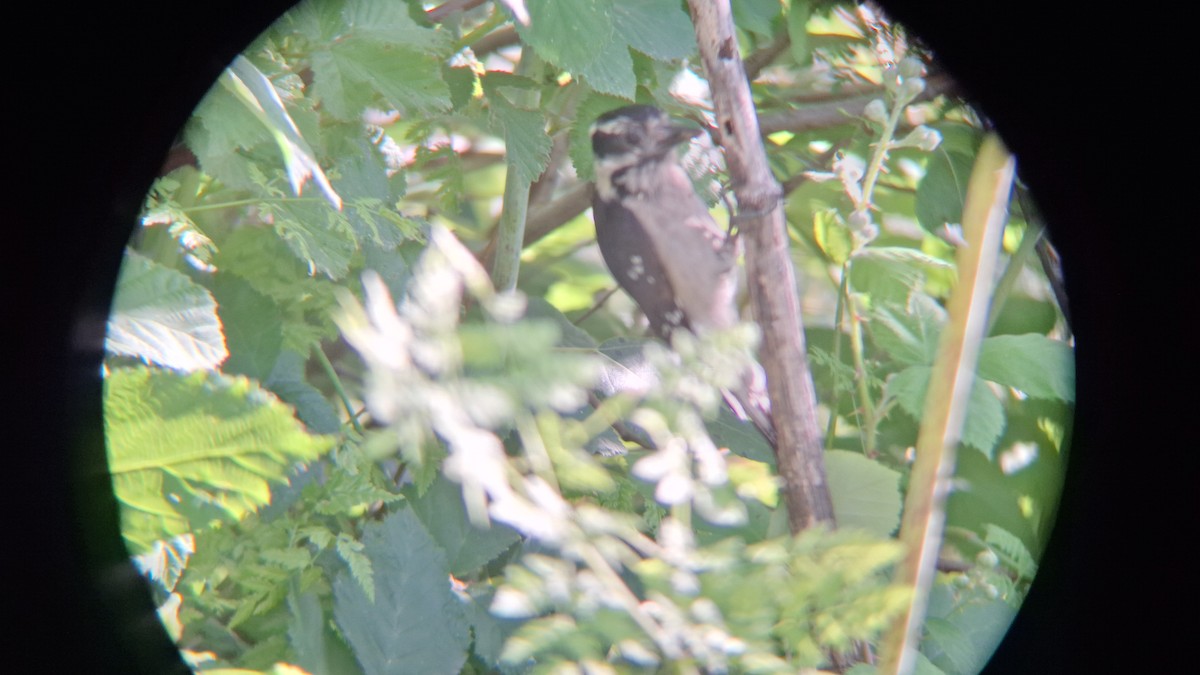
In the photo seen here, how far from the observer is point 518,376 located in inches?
15.1

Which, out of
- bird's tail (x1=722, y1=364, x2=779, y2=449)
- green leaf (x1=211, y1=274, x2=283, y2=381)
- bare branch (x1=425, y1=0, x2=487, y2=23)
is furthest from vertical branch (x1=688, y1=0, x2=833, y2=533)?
green leaf (x1=211, y1=274, x2=283, y2=381)

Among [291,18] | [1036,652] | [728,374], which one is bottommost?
[1036,652]

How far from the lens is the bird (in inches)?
17.5

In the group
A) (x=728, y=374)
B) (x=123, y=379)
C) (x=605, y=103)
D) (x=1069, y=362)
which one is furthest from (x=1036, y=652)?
(x=123, y=379)

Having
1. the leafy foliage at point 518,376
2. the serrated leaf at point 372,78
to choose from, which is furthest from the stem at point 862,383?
the serrated leaf at point 372,78

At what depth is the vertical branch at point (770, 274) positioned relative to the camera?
440mm

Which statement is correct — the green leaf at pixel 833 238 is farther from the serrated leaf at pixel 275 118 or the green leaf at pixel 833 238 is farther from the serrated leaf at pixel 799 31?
the serrated leaf at pixel 275 118

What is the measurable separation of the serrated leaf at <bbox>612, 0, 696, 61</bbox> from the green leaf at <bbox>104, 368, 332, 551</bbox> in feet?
0.80

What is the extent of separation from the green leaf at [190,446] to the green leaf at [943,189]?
294 mm

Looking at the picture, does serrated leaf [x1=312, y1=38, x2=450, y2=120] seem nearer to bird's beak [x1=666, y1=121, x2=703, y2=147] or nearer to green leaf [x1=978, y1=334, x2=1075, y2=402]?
bird's beak [x1=666, y1=121, x2=703, y2=147]

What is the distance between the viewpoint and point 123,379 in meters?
0.43

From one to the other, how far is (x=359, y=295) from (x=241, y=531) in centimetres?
13

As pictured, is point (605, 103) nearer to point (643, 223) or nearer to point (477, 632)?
point (643, 223)

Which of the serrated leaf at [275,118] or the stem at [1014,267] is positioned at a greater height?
the serrated leaf at [275,118]
